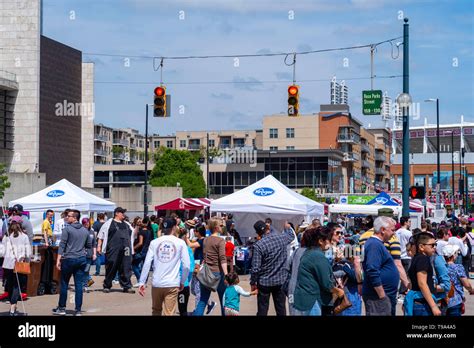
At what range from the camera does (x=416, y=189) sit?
25.9m

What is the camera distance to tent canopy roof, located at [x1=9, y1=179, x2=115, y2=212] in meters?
25.9

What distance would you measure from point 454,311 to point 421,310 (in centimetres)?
94

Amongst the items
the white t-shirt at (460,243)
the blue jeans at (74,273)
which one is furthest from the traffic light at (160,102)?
the blue jeans at (74,273)

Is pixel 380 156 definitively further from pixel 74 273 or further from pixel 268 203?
pixel 74 273

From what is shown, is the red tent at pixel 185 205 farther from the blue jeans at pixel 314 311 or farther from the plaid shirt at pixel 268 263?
the blue jeans at pixel 314 311

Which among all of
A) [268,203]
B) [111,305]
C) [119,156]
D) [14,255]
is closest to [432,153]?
[119,156]

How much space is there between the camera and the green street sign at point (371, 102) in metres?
26.1

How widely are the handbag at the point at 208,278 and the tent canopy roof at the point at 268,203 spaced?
11213 mm

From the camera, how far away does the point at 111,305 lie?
1716 cm

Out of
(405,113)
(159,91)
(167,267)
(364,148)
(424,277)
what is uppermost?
(364,148)

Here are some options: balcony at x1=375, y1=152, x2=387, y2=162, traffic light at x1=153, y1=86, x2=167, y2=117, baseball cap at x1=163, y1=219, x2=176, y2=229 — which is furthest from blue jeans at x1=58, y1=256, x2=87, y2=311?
balcony at x1=375, y1=152, x2=387, y2=162

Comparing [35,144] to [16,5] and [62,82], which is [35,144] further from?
[16,5]
